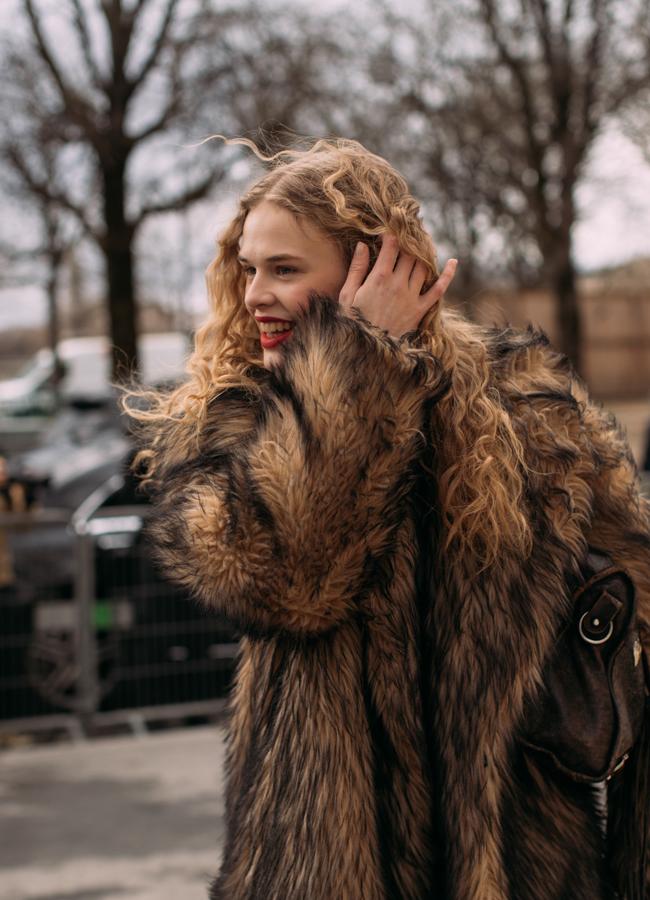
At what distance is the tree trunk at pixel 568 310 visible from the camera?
14.3m

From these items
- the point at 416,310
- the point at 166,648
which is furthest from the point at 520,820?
the point at 166,648

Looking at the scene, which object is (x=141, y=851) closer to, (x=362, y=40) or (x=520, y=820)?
(x=520, y=820)

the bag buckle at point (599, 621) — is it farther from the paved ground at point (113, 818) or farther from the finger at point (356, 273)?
the paved ground at point (113, 818)

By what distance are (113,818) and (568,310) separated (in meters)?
10.8

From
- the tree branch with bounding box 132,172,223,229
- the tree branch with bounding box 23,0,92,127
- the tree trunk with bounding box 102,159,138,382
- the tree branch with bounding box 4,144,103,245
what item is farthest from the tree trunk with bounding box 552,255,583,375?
the tree branch with bounding box 23,0,92,127

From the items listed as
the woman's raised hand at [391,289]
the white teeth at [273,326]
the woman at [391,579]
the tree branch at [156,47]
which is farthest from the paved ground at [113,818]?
the tree branch at [156,47]

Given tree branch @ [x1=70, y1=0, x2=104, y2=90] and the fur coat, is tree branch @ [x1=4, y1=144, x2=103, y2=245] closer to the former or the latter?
tree branch @ [x1=70, y1=0, x2=104, y2=90]

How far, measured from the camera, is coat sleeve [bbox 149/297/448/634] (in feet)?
5.69

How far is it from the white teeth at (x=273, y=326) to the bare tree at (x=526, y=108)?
11.8 metres

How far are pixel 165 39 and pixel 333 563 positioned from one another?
11.3 metres

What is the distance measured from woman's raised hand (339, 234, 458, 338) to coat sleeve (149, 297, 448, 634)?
0.04 m

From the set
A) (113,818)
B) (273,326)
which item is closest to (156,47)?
(113,818)

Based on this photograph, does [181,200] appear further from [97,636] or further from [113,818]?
[113,818]

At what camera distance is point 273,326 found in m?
1.96
